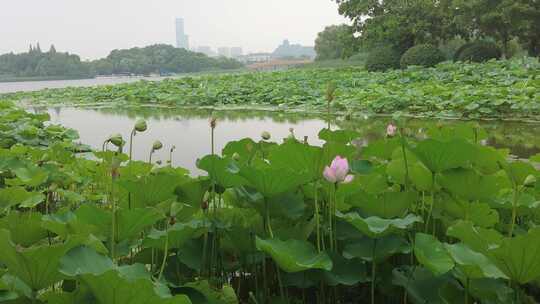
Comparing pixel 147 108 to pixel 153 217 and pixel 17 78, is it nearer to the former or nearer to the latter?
pixel 153 217

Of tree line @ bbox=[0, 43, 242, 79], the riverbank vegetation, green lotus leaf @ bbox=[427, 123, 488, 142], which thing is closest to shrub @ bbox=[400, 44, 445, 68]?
the riverbank vegetation

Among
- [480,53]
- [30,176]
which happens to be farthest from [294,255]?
[480,53]

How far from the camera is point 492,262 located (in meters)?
0.72

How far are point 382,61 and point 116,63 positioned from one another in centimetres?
2314

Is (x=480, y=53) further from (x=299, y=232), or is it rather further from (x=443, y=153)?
(x=299, y=232)

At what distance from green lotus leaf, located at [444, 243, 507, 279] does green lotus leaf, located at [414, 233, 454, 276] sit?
0.02 metres

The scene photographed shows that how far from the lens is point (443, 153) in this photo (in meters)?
0.89

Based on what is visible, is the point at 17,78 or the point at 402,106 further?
the point at 17,78

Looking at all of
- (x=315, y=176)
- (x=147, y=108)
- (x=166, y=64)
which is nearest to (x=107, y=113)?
(x=147, y=108)

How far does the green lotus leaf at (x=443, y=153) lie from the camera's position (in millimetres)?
870

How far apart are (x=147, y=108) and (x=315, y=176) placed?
6951 millimetres

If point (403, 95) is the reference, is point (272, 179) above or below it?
above

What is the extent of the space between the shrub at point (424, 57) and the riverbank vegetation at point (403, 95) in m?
2.30

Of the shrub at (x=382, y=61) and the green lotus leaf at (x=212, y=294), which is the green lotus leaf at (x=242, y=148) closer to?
the green lotus leaf at (x=212, y=294)
